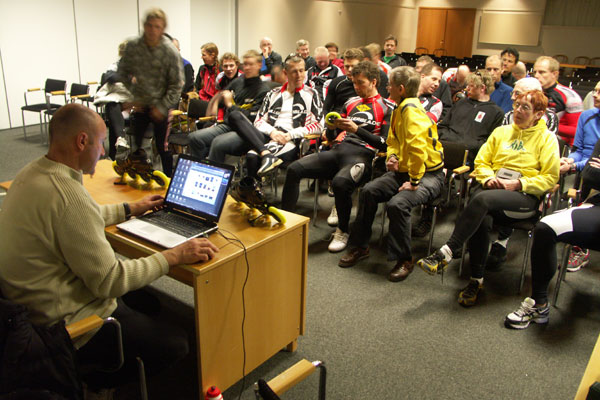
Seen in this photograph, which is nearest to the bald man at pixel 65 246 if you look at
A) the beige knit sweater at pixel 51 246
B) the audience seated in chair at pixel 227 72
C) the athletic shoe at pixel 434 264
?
the beige knit sweater at pixel 51 246

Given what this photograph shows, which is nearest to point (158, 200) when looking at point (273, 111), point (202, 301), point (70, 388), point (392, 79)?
point (202, 301)

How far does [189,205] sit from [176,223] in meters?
0.11

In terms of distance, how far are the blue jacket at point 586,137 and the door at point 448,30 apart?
12.0m

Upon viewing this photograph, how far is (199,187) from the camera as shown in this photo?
2.11 m

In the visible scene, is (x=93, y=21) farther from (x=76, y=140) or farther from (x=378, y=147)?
(x=76, y=140)

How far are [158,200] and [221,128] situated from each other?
8.36ft

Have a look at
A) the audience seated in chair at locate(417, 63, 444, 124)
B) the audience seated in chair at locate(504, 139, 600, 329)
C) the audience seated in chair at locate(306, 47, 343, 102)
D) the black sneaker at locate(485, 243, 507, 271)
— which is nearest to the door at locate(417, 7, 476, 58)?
the audience seated in chair at locate(306, 47, 343, 102)

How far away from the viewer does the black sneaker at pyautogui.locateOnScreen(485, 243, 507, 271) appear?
10.8ft

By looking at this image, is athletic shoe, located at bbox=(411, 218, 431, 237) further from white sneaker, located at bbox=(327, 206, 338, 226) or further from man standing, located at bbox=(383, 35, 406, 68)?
man standing, located at bbox=(383, 35, 406, 68)

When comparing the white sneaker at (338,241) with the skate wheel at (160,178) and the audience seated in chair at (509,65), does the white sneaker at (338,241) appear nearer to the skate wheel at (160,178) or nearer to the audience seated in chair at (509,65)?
the skate wheel at (160,178)

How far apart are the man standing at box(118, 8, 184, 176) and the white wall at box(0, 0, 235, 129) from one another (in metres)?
2.78

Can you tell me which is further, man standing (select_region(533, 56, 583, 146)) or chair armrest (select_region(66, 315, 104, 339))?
man standing (select_region(533, 56, 583, 146))

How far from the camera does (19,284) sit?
4.79ft

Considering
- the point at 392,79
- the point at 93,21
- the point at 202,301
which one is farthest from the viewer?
the point at 93,21
